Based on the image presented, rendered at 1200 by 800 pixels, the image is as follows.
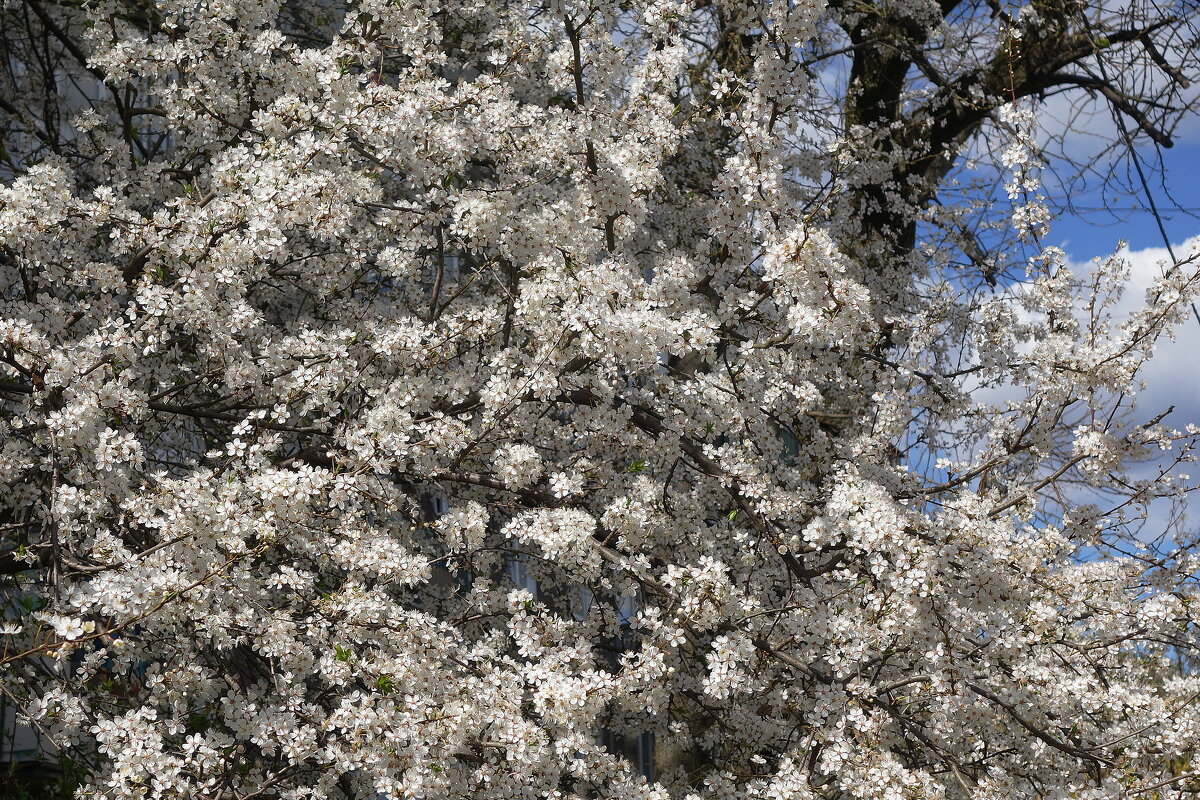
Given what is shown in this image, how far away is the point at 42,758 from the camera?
5.98 m

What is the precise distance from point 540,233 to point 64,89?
220 inches

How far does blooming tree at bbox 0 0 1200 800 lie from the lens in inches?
167

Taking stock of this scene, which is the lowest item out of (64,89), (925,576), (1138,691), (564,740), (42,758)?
(42,758)

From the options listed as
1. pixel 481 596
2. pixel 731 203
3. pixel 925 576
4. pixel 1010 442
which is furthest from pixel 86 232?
pixel 1010 442

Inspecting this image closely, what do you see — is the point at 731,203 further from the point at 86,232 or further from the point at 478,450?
the point at 86,232

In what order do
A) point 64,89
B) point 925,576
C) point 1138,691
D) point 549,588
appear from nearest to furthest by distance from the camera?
1. point 925,576
2. point 1138,691
3. point 549,588
4. point 64,89

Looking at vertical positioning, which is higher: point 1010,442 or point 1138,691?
point 1010,442

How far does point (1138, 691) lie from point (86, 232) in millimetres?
5361

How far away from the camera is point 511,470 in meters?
4.85

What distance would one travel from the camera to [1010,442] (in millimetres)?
5387

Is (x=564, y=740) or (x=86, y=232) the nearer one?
(x=564, y=740)

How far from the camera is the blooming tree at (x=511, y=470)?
423 cm

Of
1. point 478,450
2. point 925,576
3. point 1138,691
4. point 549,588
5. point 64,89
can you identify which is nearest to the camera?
point 925,576

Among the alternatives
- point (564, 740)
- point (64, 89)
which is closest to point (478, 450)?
point (564, 740)
